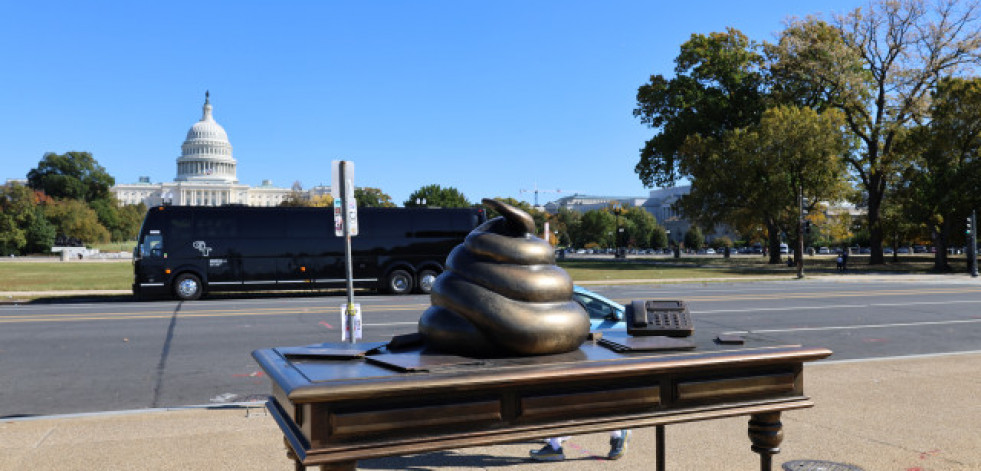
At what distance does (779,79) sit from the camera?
160ft

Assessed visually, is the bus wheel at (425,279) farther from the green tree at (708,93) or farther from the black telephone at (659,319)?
the green tree at (708,93)

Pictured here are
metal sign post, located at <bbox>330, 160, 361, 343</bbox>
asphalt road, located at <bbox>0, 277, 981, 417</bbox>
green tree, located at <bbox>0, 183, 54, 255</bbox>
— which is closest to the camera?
asphalt road, located at <bbox>0, 277, 981, 417</bbox>

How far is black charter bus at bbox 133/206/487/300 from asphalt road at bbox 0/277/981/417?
6.91 feet

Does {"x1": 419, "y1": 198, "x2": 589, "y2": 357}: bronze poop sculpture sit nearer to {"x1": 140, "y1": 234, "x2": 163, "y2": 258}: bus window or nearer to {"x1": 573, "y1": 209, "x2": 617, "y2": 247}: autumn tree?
{"x1": 140, "y1": 234, "x2": 163, "y2": 258}: bus window

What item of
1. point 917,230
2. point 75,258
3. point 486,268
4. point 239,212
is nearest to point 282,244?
point 239,212

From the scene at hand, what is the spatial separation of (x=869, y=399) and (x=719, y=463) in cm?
289

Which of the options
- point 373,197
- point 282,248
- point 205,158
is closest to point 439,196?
point 373,197

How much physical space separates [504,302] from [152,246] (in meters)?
21.5

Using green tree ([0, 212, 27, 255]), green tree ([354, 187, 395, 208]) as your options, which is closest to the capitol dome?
green tree ([354, 187, 395, 208])

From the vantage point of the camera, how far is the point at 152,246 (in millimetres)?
21906

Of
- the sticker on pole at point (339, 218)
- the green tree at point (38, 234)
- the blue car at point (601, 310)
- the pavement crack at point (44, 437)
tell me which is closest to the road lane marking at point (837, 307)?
the blue car at point (601, 310)

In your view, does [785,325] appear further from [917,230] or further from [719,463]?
[917,230]

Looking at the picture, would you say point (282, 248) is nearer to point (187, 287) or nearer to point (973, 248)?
point (187, 287)

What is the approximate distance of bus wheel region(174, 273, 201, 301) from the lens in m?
21.8
